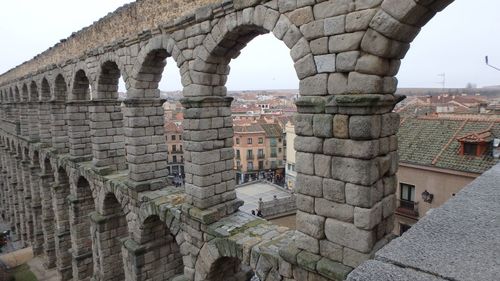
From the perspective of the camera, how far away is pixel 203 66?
654 centimetres

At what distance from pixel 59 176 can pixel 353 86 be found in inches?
554

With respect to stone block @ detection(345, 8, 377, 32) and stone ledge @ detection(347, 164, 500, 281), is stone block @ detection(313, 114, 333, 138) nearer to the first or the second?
stone block @ detection(345, 8, 377, 32)

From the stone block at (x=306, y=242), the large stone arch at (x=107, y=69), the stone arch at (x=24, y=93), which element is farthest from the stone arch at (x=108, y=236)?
the stone arch at (x=24, y=93)

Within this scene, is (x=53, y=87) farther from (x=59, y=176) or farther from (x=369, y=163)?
(x=369, y=163)

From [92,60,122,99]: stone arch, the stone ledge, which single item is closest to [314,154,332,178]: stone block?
the stone ledge

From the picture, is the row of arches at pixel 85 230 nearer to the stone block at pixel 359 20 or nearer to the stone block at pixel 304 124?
the stone block at pixel 304 124

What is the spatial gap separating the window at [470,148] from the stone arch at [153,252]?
1143 centimetres

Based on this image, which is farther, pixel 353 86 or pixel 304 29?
pixel 304 29

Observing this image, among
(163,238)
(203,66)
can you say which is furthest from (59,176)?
(203,66)

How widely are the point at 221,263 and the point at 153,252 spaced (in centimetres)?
280

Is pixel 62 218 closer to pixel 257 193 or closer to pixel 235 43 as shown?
pixel 235 43

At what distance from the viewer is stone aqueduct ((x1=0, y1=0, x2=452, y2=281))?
13.5ft

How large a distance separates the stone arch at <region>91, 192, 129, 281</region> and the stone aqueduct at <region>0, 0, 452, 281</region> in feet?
0.12

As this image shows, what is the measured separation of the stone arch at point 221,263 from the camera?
6.19 m
